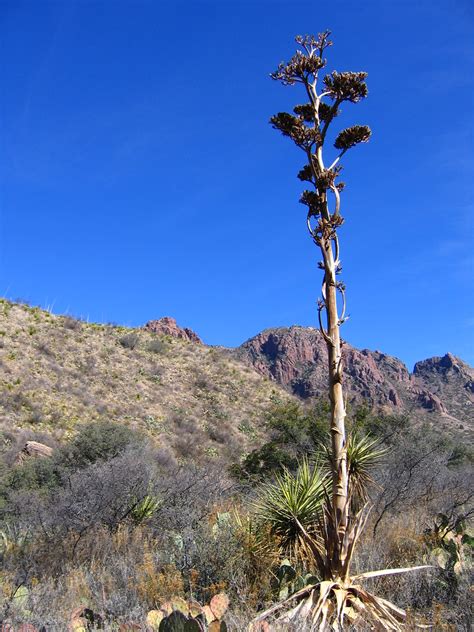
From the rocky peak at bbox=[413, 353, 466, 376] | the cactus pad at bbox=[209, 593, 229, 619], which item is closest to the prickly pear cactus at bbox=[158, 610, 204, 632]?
the cactus pad at bbox=[209, 593, 229, 619]

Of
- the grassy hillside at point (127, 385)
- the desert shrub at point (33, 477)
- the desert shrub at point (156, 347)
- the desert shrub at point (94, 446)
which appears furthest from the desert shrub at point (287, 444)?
the desert shrub at point (156, 347)

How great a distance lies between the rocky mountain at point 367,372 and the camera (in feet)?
204

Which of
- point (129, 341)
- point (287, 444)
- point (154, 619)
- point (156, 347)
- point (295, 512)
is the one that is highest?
point (129, 341)

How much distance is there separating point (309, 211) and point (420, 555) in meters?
5.27

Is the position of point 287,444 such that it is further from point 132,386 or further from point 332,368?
point 332,368

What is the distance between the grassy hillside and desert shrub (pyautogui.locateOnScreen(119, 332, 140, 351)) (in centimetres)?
7

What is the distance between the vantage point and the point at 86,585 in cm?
674

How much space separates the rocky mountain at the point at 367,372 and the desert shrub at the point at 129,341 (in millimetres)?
24508

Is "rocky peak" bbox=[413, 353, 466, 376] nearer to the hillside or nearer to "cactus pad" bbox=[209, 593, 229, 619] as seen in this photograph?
the hillside

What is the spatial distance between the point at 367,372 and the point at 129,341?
140 ft

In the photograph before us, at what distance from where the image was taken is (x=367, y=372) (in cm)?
7150

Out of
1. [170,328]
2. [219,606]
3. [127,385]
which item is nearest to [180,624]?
[219,606]

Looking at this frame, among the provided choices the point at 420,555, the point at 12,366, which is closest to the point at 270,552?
the point at 420,555

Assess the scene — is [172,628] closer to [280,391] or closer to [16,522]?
[16,522]
